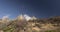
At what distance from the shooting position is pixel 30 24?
1.73 metres

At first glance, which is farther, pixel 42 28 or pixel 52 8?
pixel 52 8

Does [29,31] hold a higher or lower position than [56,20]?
lower

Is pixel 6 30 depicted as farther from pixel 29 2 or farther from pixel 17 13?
pixel 29 2

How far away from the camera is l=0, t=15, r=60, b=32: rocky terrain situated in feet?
5.53

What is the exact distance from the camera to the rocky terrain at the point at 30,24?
5.53 ft

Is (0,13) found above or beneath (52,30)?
above

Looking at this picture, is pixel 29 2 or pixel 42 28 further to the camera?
pixel 29 2

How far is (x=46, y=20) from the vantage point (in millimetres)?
1759

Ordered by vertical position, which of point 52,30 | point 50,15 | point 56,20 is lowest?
point 52,30

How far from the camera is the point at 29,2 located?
6.03ft

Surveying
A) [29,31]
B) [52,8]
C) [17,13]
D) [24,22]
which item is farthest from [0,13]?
[52,8]

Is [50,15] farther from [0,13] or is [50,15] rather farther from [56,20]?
[0,13]

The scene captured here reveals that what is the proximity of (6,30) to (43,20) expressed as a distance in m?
0.54

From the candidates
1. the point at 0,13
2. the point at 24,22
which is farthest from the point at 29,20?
the point at 0,13
